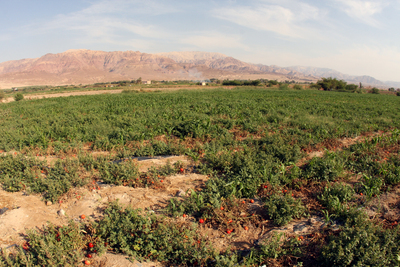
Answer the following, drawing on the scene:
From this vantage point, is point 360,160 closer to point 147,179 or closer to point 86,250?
point 147,179

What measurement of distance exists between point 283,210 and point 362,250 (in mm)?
1264

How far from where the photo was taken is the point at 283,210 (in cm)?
396

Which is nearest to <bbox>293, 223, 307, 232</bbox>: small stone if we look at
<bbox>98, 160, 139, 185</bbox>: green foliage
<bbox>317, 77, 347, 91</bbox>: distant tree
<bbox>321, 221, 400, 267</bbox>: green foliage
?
<bbox>321, 221, 400, 267</bbox>: green foliage

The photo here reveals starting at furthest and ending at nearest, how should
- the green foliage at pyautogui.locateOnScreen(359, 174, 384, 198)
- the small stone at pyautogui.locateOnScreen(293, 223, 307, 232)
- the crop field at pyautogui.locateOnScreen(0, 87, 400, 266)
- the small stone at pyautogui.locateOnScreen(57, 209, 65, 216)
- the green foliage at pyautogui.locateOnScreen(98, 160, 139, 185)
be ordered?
the green foliage at pyautogui.locateOnScreen(98, 160, 139, 185) < the green foliage at pyautogui.locateOnScreen(359, 174, 384, 198) < the small stone at pyautogui.locateOnScreen(57, 209, 65, 216) < the small stone at pyautogui.locateOnScreen(293, 223, 307, 232) < the crop field at pyautogui.locateOnScreen(0, 87, 400, 266)

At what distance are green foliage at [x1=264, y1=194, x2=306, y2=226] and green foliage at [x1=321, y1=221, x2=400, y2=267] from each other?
2.69ft

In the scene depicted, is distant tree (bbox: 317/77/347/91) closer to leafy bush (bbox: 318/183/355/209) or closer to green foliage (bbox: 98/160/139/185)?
leafy bush (bbox: 318/183/355/209)

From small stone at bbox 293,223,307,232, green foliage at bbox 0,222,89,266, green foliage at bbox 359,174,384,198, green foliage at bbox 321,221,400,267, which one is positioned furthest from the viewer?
green foliage at bbox 359,174,384,198

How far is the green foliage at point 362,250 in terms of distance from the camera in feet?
9.28

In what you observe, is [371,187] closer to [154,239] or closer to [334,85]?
[154,239]

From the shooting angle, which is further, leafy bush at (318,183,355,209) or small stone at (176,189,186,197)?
small stone at (176,189,186,197)

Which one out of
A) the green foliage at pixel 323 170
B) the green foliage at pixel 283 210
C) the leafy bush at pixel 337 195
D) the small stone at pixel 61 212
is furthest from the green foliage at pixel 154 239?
the green foliage at pixel 323 170

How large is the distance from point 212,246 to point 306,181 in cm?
313

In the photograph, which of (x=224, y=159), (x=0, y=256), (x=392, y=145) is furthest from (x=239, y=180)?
(x=392, y=145)

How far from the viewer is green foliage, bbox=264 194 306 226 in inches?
154
